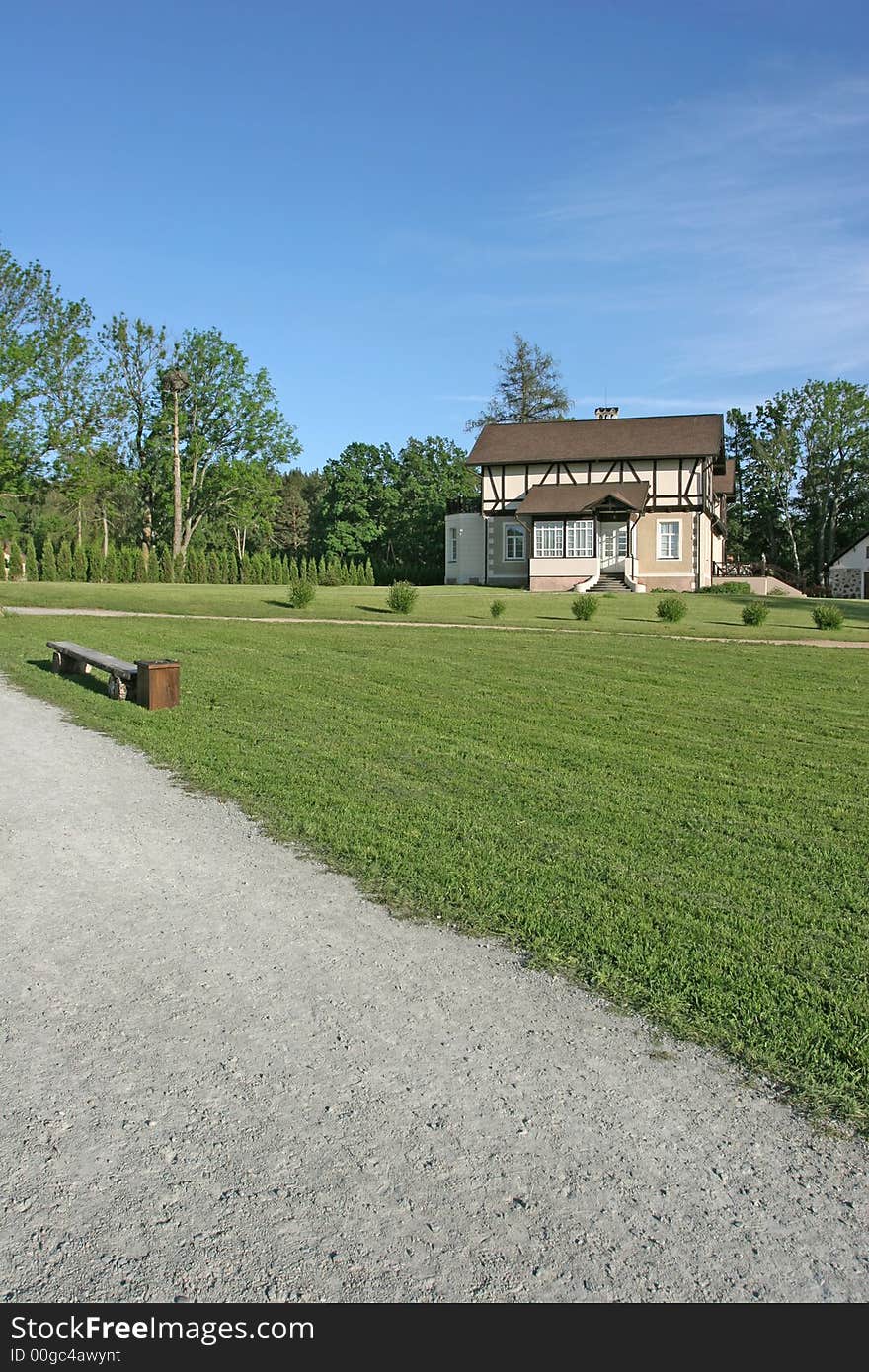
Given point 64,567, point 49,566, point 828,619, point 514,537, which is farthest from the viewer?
point 514,537

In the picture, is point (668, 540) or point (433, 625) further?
point (668, 540)

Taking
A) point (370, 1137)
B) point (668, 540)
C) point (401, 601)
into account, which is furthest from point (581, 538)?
point (370, 1137)

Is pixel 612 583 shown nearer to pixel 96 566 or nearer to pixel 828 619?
pixel 828 619

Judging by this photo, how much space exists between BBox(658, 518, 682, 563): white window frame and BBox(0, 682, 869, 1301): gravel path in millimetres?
43353

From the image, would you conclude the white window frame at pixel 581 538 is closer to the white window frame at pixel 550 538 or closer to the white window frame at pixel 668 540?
the white window frame at pixel 550 538

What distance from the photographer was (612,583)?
44.1 meters

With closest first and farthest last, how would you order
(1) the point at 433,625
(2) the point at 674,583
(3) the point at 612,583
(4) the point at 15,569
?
1. (1) the point at 433,625
2. (3) the point at 612,583
3. (2) the point at 674,583
4. (4) the point at 15,569

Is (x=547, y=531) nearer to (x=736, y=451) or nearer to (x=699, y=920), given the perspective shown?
(x=736, y=451)

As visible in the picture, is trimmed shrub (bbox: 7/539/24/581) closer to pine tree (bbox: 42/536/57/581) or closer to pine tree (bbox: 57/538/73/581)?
pine tree (bbox: 42/536/57/581)

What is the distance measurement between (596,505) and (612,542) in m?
2.24

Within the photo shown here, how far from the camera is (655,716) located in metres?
10.5

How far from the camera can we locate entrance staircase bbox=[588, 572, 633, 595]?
1699 inches

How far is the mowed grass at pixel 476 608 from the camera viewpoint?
963 inches

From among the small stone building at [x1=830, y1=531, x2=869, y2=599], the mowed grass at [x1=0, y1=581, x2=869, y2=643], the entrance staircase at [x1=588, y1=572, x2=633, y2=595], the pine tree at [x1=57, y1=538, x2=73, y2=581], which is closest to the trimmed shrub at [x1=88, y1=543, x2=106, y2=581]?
the pine tree at [x1=57, y1=538, x2=73, y2=581]
